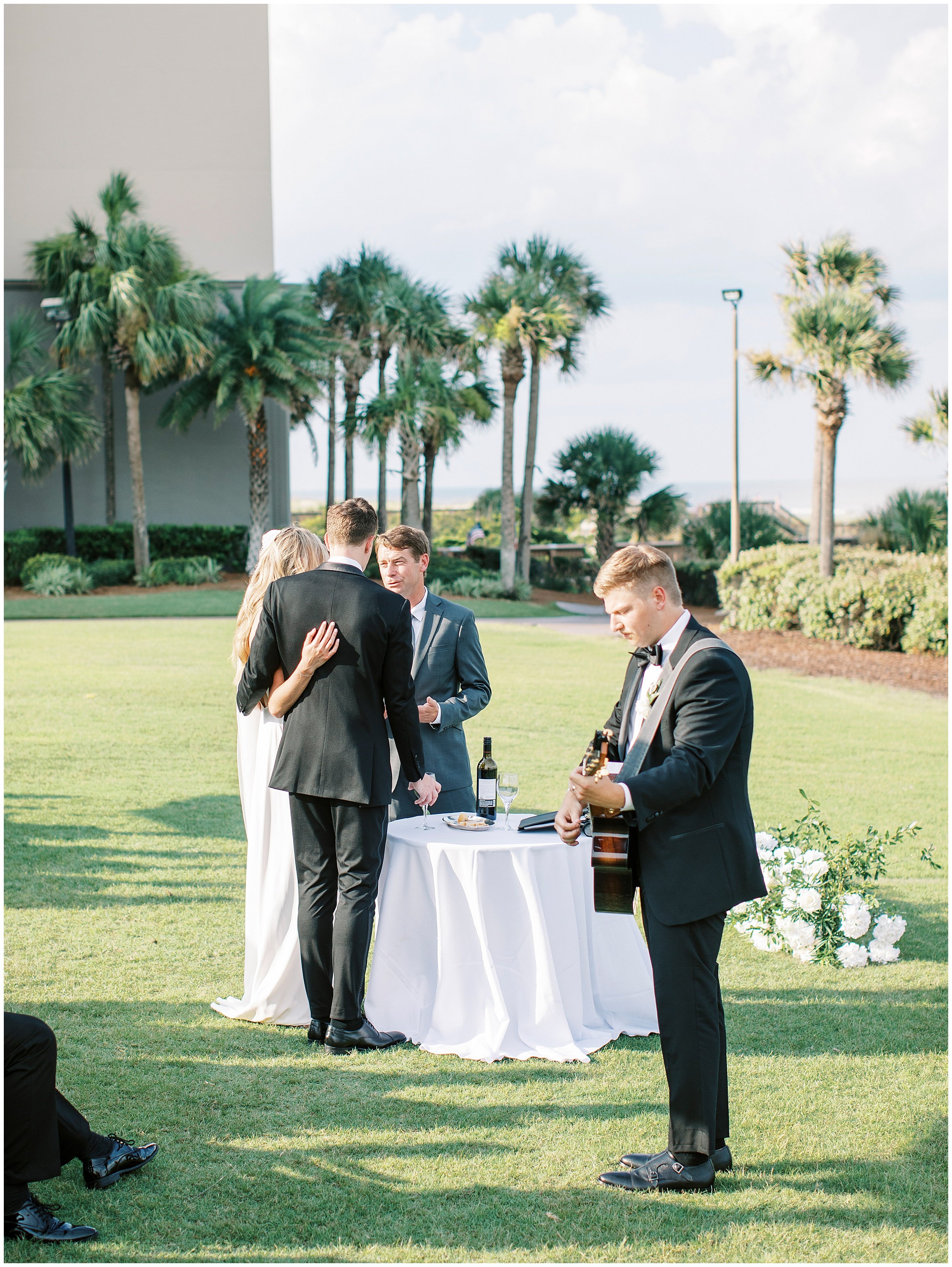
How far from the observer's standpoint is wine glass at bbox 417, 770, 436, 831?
4.61 metres

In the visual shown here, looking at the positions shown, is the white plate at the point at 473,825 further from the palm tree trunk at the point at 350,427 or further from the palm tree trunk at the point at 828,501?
the palm tree trunk at the point at 350,427

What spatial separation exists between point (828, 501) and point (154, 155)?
25250 mm

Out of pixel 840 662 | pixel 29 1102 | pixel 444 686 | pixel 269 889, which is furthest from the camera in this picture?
pixel 840 662

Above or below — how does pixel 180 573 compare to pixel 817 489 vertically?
below

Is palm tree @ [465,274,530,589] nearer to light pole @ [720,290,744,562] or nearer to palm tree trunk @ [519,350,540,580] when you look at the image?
palm tree trunk @ [519,350,540,580]

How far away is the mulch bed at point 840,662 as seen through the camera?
16.6 meters

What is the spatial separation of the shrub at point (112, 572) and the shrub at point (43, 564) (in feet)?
1.32

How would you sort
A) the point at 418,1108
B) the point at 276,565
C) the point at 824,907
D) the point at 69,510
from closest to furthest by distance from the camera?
the point at 418,1108, the point at 276,565, the point at 824,907, the point at 69,510

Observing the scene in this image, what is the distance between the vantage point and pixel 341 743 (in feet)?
13.7

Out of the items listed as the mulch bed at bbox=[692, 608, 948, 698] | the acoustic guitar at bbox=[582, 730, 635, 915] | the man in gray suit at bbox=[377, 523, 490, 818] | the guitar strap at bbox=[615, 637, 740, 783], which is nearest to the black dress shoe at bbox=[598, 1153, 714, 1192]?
the acoustic guitar at bbox=[582, 730, 635, 915]

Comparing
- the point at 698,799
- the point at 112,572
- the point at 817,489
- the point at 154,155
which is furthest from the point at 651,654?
the point at 154,155

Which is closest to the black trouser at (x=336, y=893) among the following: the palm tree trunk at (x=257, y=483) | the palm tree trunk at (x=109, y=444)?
the palm tree trunk at (x=257, y=483)

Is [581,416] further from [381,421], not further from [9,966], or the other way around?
[9,966]

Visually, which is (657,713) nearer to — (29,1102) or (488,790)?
Result: (488,790)
